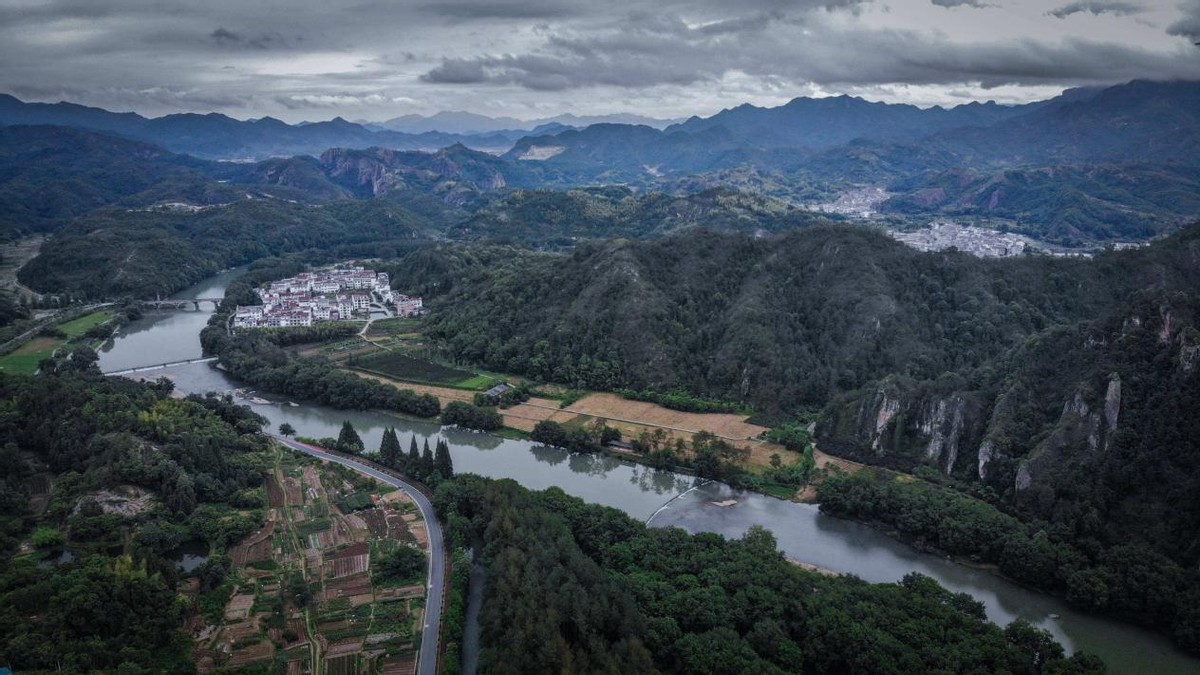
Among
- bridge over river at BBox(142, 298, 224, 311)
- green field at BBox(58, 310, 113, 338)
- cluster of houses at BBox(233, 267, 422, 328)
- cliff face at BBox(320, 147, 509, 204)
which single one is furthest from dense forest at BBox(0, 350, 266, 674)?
cliff face at BBox(320, 147, 509, 204)

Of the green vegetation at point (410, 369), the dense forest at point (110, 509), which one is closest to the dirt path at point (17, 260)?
the green vegetation at point (410, 369)

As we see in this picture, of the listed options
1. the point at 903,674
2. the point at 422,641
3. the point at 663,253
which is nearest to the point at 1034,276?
the point at 663,253

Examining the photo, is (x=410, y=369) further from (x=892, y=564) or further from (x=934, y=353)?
(x=892, y=564)

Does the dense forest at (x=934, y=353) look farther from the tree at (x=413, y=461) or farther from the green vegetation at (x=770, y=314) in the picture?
the tree at (x=413, y=461)

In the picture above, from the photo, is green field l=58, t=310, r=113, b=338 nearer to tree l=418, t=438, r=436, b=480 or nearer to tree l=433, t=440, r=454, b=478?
tree l=418, t=438, r=436, b=480

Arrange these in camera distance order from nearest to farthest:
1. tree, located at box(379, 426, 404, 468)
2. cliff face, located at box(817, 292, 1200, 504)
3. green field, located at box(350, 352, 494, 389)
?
cliff face, located at box(817, 292, 1200, 504)
tree, located at box(379, 426, 404, 468)
green field, located at box(350, 352, 494, 389)

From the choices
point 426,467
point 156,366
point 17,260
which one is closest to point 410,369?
point 156,366
